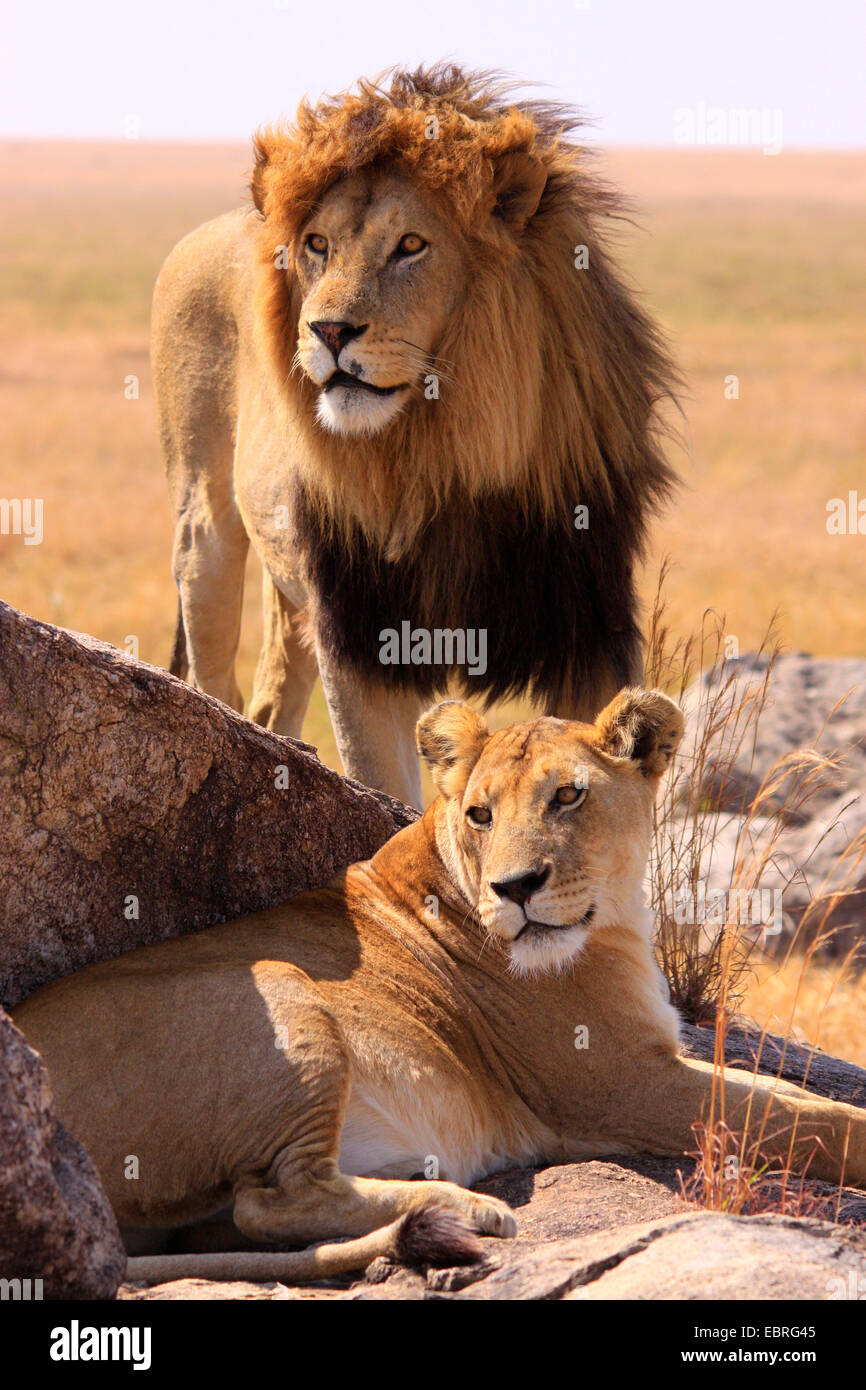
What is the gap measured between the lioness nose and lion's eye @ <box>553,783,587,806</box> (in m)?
1.60

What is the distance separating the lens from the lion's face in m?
3.73

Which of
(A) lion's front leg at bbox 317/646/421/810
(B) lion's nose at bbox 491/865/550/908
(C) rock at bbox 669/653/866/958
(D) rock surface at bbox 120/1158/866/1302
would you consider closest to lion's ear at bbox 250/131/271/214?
(A) lion's front leg at bbox 317/646/421/810

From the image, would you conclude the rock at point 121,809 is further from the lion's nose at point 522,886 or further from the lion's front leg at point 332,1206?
the lion's nose at point 522,886

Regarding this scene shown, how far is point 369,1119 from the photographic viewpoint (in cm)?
374

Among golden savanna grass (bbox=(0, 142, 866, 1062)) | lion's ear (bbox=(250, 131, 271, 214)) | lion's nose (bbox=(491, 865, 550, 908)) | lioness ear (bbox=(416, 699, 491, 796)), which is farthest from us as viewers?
golden savanna grass (bbox=(0, 142, 866, 1062))

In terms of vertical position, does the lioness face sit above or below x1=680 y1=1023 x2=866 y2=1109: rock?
above

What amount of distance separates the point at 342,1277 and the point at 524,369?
275cm

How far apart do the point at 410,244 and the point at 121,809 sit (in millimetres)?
1872

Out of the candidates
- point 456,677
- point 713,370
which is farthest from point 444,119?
point 713,370

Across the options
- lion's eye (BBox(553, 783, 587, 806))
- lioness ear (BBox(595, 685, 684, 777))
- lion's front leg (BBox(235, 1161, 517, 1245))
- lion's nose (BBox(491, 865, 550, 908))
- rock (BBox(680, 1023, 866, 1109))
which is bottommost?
rock (BBox(680, 1023, 866, 1109))

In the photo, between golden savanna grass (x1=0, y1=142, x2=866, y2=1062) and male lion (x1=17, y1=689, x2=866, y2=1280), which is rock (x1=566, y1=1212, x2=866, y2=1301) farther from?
golden savanna grass (x1=0, y1=142, x2=866, y2=1062)

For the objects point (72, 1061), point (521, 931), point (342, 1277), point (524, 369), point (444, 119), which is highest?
point (444, 119)

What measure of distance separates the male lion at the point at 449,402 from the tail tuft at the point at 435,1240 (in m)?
2.36
